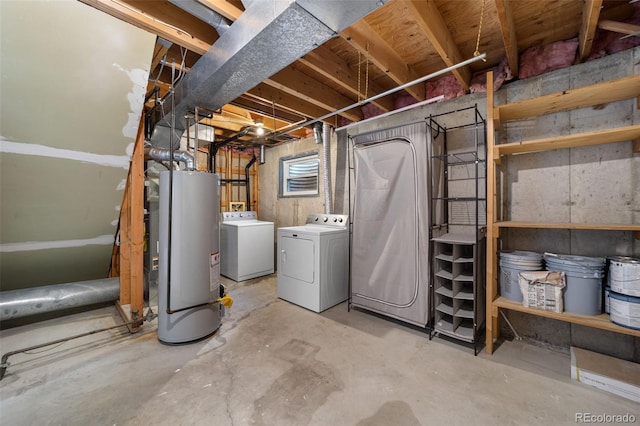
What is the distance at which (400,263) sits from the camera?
7.88 ft

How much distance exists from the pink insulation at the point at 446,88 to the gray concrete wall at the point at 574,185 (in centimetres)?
13

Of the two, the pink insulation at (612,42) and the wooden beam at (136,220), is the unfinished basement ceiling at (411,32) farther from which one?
the wooden beam at (136,220)

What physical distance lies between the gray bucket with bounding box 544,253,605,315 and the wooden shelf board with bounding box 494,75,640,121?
1140 millimetres

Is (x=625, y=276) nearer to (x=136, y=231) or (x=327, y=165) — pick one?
(x=327, y=165)

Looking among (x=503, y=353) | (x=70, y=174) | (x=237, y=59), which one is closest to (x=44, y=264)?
(x=70, y=174)

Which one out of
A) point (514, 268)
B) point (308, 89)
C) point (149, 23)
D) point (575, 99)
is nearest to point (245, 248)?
point (308, 89)

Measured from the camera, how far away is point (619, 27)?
1.70 meters

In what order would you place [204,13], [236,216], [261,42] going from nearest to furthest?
[261,42] < [204,13] < [236,216]

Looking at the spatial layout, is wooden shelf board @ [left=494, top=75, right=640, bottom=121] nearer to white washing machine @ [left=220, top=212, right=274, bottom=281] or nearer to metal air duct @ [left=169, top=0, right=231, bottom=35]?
metal air duct @ [left=169, top=0, right=231, bottom=35]

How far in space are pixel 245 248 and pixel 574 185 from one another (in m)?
3.76

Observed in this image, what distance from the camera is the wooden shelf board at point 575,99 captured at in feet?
5.35

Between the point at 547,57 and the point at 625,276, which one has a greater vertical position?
the point at 547,57

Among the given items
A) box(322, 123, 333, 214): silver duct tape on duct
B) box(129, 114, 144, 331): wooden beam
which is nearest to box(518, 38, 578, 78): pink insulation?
box(322, 123, 333, 214): silver duct tape on duct

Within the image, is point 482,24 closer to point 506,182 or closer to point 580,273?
point 506,182
